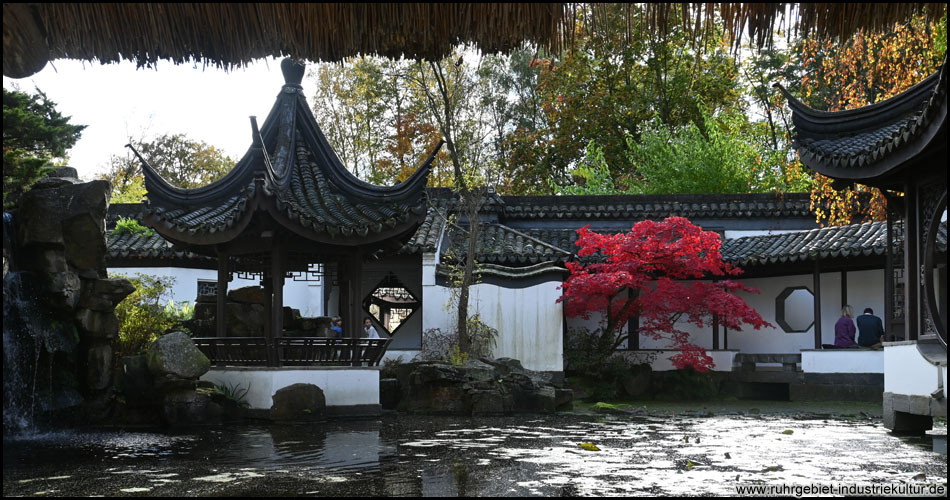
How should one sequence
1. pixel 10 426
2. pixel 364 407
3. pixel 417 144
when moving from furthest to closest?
pixel 417 144, pixel 364 407, pixel 10 426

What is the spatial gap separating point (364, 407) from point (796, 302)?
10.8 m

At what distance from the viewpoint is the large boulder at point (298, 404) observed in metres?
11.6

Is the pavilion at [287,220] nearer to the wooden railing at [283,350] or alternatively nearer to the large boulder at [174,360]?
the wooden railing at [283,350]

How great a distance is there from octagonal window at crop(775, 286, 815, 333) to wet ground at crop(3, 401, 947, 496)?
7.94 meters

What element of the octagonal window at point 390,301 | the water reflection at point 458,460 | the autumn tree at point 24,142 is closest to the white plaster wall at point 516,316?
the octagonal window at point 390,301

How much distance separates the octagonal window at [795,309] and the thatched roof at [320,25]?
14916mm

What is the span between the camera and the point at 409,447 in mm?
8562

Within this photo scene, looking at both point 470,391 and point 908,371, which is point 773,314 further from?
point 908,371

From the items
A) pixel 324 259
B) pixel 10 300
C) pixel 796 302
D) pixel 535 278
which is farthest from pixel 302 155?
pixel 796 302

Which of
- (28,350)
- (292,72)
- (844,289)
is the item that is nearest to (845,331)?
(844,289)

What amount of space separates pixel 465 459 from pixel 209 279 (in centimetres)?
1356

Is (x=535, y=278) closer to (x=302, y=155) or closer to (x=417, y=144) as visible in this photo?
(x=302, y=155)

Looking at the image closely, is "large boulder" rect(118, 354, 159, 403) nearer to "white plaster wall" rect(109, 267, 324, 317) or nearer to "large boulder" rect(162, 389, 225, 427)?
"large boulder" rect(162, 389, 225, 427)

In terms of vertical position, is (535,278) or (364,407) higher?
(535,278)
